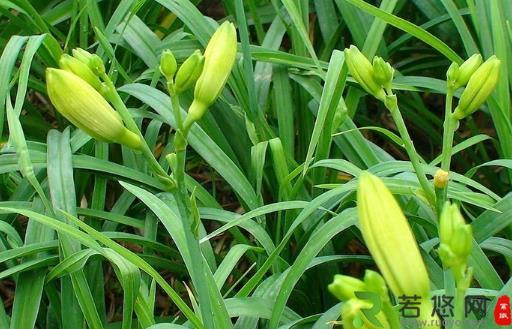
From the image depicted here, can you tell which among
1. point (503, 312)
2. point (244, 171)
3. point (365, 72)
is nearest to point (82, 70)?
point (365, 72)

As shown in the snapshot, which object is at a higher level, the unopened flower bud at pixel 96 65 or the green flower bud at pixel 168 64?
the unopened flower bud at pixel 96 65

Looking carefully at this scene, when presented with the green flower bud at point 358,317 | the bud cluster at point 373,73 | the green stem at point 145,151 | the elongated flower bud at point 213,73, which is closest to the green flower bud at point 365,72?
the bud cluster at point 373,73

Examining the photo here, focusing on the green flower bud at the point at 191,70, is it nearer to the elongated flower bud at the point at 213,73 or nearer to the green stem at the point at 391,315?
the elongated flower bud at the point at 213,73

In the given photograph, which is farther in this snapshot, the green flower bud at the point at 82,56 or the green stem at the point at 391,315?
the green flower bud at the point at 82,56

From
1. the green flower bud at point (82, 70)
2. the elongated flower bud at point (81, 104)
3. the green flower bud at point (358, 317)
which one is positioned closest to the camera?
the green flower bud at point (358, 317)

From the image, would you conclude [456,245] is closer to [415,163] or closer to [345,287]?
[345,287]

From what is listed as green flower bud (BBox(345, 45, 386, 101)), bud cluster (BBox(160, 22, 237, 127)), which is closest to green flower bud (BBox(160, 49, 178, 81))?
bud cluster (BBox(160, 22, 237, 127))
